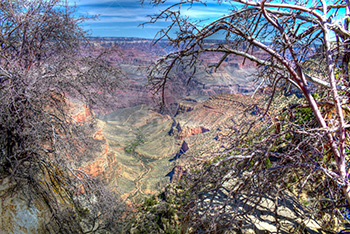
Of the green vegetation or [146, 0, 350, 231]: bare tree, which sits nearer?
[146, 0, 350, 231]: bare tree

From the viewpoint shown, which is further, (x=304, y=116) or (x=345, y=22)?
(x=304, y=116)

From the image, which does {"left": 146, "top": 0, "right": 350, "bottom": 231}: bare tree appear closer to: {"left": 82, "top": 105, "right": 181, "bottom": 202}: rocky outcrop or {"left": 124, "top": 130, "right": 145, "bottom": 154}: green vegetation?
{"left": 82, "top": 105, "right": 181, "bottom": 202}: rocky outcrop

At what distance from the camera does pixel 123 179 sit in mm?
28578

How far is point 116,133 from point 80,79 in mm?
46088

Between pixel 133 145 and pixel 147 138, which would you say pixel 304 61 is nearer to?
pixel 133 145

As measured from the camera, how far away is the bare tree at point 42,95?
382 cm

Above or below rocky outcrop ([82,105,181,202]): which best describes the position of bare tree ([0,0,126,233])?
above

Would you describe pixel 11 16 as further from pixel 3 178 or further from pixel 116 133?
pixel 116 133

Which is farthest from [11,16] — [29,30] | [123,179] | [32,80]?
[123,179]

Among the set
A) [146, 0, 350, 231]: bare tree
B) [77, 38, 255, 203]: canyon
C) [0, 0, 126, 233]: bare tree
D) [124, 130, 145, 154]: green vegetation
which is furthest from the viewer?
[124, 130, 145, 154]: green vegetation

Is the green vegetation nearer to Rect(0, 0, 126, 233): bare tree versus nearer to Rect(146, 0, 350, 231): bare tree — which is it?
Rect(0, 0, 126, 233): bare tree

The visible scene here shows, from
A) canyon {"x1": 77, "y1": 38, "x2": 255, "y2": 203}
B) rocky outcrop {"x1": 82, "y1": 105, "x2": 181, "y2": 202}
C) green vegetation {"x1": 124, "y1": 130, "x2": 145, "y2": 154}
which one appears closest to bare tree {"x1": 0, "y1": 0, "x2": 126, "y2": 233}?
canyon {"x1": 77, "y1": 38, "x2": 255, "y2": 203}

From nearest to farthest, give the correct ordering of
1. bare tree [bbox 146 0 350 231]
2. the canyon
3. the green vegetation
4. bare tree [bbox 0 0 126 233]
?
bare tree [bbox 146 0 350 231]
bare tree [bbox 0 0 126 233]
the canyon
the green vegetation

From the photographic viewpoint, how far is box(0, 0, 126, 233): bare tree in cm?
382
